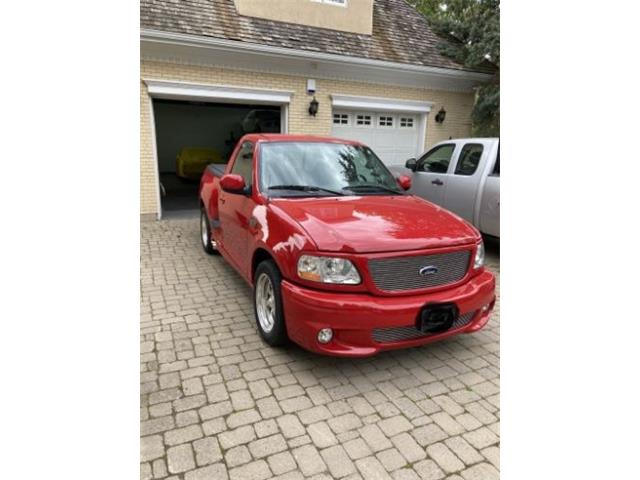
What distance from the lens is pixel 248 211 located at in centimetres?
381

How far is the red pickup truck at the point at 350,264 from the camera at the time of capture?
2.78m

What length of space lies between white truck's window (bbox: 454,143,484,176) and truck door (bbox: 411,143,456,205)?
23cm

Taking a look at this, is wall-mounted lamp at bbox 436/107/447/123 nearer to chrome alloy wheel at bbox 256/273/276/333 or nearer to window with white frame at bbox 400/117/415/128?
window with white frame at bbox 400/117/415/128

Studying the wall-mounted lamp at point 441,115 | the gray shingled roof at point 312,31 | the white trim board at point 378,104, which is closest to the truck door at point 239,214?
the gray shingled roof at point 312,31

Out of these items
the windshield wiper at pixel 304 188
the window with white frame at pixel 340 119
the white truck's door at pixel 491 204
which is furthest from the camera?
the window with white frame at pixel 340 119

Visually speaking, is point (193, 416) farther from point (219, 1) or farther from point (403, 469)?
point (219, 1)

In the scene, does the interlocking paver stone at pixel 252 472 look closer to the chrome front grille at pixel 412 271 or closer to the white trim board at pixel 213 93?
the chrome front grille at pixel 412 271

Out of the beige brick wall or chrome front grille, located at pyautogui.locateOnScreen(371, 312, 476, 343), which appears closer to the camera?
chrome front grille, located at pyautogui.locateOnScreen(371, 312, 476, 343)

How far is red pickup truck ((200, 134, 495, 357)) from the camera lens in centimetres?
278

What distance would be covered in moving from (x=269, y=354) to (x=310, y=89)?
735 centimetres

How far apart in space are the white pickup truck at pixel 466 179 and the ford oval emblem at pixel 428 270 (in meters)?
3.56

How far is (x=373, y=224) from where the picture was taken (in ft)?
10.0

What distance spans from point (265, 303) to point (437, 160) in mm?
5018

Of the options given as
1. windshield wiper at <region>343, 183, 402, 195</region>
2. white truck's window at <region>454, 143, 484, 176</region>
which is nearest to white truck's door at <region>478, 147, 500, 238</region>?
white truck's window at <region>454, 143, 484, 176</region>
